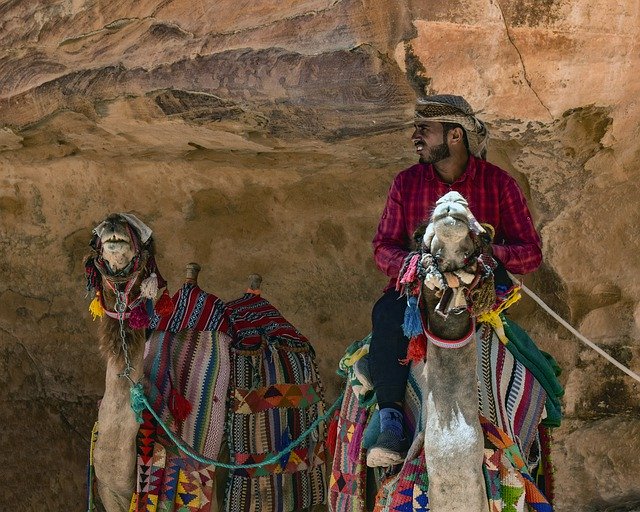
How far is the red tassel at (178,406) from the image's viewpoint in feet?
21.6

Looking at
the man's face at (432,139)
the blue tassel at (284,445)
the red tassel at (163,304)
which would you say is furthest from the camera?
the blue tassel at (284,445)

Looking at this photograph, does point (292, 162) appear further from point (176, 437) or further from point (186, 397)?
point (176, 437)

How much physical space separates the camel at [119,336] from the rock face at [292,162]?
102cm

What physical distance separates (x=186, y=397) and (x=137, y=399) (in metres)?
0.46

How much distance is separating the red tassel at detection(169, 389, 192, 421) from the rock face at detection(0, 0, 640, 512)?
1431 mm

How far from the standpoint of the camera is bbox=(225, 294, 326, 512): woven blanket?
6.86 m

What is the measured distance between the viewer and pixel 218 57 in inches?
259

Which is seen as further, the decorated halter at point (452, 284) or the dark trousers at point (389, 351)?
the dark trousers at point (389, 351)

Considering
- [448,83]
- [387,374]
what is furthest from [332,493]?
[448,83]

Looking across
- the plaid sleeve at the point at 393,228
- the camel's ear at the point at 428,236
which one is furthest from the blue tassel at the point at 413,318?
the plaid sleeve at the point at 393,228

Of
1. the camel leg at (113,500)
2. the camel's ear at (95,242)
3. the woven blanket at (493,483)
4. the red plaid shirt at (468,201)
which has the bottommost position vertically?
the woven blanket at (493,483)

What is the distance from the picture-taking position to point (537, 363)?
5.96m

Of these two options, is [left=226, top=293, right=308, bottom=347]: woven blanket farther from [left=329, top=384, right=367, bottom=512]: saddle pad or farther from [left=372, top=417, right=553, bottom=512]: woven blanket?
[left=372, top=417, right=553, bottom=512]: woven blanket

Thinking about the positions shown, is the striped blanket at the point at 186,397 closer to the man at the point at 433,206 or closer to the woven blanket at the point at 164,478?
the woven blanket at the point at 164,478
